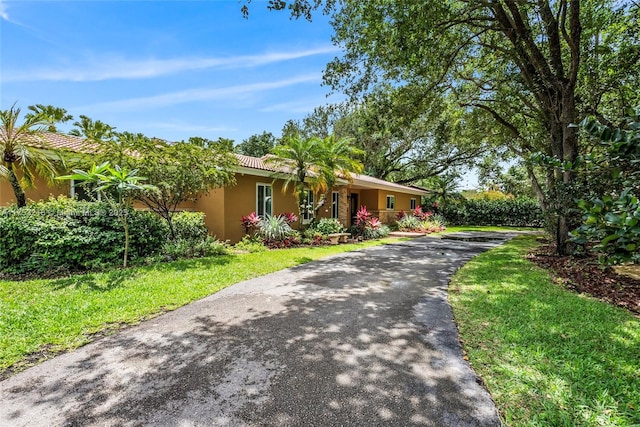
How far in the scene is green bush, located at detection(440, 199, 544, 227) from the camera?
27.5 metres

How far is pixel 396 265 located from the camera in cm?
920

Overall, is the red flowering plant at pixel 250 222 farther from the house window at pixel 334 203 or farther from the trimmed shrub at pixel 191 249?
the house window at pixel 334 203

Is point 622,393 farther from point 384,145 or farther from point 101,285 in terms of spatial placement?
point 384,145

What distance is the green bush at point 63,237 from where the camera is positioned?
6930mm

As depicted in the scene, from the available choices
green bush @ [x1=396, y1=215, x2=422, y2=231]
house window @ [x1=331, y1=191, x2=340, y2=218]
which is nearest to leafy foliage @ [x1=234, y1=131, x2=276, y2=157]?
house window @ [x1=331, y1=191, x2=340, y2=218]

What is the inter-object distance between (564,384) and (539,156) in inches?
88.3

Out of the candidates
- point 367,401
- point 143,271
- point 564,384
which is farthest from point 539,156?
point 143,271

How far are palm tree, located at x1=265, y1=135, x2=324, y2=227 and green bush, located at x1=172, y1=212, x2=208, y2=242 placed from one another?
4093 mm

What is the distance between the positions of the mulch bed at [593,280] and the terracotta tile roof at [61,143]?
41.8 feet

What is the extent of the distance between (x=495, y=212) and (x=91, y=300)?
31448 mm

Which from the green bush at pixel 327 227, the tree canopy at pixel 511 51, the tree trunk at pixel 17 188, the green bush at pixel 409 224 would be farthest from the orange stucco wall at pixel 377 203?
the tree trunk at pixel 17 188

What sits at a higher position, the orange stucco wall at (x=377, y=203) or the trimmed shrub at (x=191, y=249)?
the orange stucco wall at (x=377, y=203)

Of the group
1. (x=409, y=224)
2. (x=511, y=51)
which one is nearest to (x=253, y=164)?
(x=511, y=51)

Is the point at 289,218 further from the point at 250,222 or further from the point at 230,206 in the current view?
the point at 230,206
